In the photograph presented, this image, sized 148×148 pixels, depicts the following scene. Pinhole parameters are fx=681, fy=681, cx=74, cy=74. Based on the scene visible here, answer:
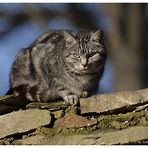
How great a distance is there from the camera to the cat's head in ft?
14.5

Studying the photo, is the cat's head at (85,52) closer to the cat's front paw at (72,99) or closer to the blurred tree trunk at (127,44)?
the cat's front paw at (72,99)

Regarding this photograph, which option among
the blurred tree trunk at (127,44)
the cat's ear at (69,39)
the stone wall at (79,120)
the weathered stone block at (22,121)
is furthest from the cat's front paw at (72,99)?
the blurred tree trunk at (127,44)

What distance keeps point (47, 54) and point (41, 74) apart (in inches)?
6.4

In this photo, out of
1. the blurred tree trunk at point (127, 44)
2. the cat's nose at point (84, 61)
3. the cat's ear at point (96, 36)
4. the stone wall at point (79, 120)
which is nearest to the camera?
the stone wall at point (79, 120)

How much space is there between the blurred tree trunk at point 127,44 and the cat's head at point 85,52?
1.45 meters

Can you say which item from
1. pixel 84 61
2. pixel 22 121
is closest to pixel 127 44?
pixel 84 61

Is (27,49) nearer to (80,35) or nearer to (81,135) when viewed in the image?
(80,35)

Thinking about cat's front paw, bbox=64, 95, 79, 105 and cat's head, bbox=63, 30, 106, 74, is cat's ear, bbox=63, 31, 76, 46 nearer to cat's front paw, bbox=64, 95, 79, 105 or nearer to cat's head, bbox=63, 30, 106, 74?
cat's head, bbox=63, 30, 106, 74

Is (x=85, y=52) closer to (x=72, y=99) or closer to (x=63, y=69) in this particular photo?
(x=63, y=69)

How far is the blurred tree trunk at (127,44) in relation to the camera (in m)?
6.03

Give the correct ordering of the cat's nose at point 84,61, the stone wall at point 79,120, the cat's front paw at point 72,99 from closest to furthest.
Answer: the stone wall at point 79,120
the cat's front paw at point 72,99
the cat's nose at point 84,61

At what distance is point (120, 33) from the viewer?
6.50 metres

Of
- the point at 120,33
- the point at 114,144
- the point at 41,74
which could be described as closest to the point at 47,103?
the point at 41,74

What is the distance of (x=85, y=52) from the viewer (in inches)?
175
